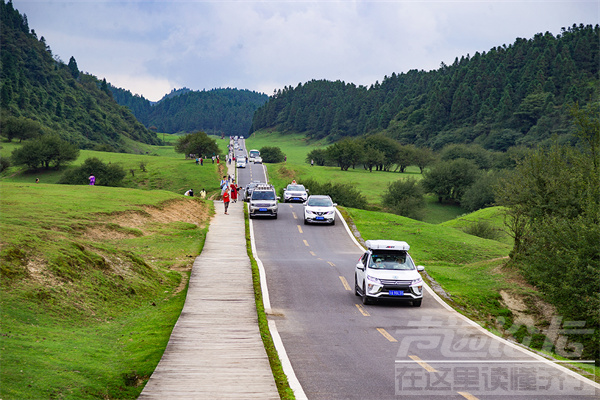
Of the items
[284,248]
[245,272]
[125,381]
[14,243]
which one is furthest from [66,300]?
[284,248]

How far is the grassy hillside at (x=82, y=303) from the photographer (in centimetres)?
985

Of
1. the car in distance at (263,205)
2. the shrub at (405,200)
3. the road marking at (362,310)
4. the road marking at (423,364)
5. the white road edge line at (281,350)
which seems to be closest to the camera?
the white road edge line at (281,350)

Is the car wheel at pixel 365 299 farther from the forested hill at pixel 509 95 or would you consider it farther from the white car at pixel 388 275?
the forested hill at pixel 509 95

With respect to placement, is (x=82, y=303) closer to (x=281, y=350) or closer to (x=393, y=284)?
(x=281, y=350)

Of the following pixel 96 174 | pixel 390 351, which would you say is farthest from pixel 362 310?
pixel 96 174

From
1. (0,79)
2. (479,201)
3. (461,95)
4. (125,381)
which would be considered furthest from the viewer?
(461,95)

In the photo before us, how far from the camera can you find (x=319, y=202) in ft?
125

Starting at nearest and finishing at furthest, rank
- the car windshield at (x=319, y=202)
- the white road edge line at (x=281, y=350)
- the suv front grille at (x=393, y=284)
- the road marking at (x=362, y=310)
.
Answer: the white road edge line at (x=281, y=350) → the road marking at (x=362, y=310) → the suv front grille at (x=393, y=284) → the car windshield at (x=319, y=202)

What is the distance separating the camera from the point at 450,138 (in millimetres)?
146375

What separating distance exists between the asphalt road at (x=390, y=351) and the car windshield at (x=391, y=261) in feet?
4.27

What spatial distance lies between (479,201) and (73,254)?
66970 millimetres

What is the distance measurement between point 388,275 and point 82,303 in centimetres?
943

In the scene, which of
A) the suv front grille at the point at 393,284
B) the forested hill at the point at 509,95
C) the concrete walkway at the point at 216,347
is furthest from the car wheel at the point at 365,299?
the forested hill at the point at 509,95

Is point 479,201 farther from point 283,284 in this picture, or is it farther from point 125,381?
point 125,381
